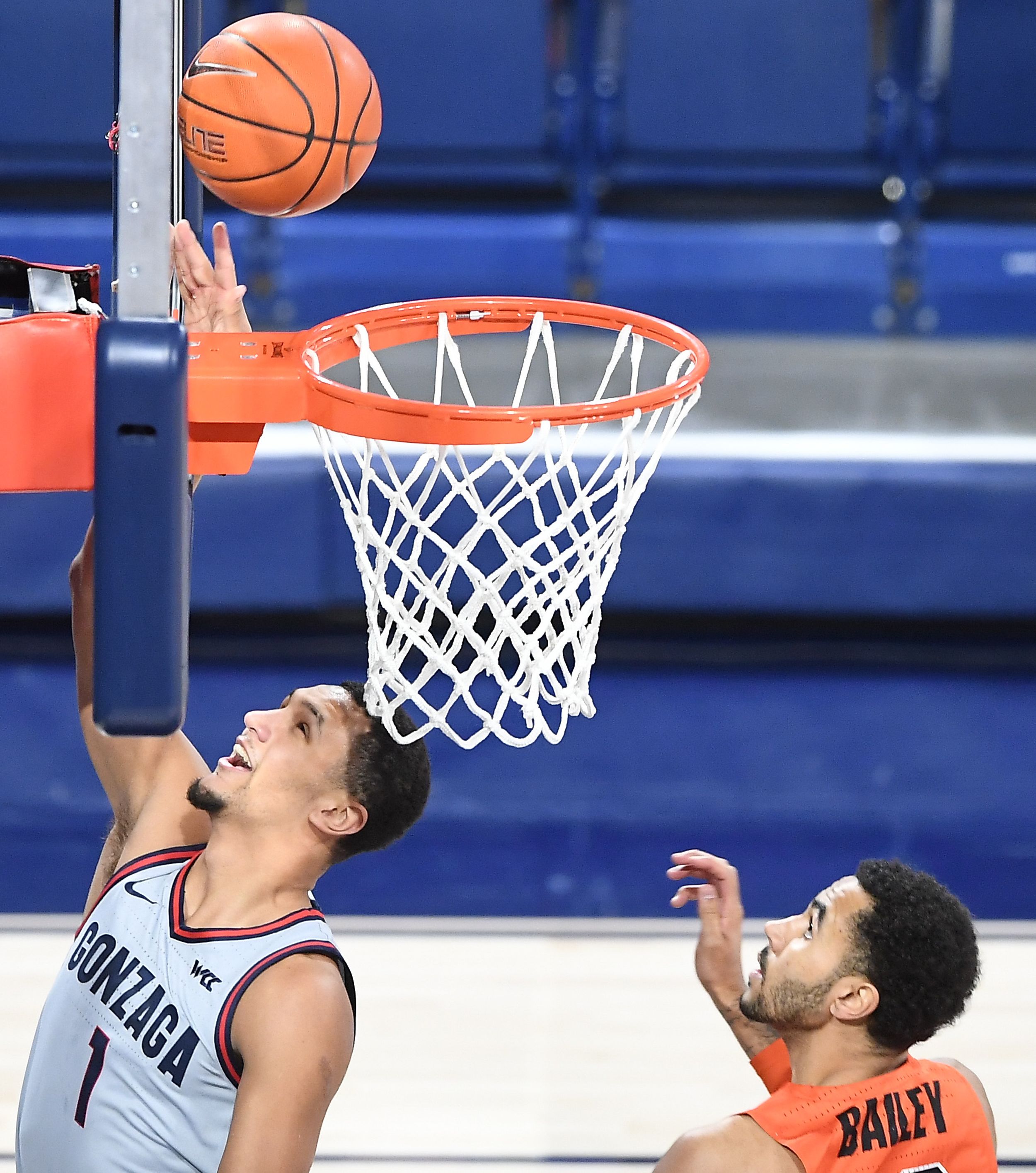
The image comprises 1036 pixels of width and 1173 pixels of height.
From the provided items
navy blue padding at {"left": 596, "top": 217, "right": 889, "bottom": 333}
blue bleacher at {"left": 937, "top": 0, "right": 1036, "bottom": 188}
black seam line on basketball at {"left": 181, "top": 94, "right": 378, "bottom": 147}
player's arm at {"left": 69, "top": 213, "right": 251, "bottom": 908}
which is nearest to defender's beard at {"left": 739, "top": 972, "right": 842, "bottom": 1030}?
player's arm at {"left": 69, "top": 213, "right": 251, "bottom": 908}

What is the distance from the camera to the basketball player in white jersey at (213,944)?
206 centimetres

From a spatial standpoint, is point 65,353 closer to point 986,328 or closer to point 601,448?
point 601,448

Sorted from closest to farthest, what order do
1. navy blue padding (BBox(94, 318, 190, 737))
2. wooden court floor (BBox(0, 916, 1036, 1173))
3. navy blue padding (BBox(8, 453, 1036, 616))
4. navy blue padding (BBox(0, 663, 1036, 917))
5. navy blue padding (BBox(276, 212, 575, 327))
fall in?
navy blue padding (BBox(94, 318, 190, 737)) → wooden court floor (BBox(0, 916, 1036, 1173)) → navy blue padding (BBox(0, 663, 1036, 917)) → navy blue padding (BBox(8, 453, 1036, 616)) → navy blue padding (BBox(276, 212, 575, 327))

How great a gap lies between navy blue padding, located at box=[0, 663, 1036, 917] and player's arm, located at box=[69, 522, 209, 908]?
1909 mm

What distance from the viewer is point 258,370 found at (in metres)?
1.91

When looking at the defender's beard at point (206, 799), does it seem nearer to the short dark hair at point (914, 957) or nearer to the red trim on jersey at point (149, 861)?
the red trim on jersey at point (149, 861)

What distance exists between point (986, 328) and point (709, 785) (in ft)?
8.51

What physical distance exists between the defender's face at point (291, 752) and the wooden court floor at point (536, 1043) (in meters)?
1.08

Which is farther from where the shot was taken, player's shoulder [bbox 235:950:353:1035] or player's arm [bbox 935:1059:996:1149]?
player's arm [bbox 935:1059:996:1149]

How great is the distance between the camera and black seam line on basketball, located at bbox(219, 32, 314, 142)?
204 cm

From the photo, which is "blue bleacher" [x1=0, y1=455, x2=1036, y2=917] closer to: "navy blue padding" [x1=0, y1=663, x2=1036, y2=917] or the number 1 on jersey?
"navy blue padding" [x1=0, y1=663, x2=1036, y2=917]

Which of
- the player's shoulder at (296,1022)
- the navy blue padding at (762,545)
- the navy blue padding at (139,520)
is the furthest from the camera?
the navy blue padding at (762,545)

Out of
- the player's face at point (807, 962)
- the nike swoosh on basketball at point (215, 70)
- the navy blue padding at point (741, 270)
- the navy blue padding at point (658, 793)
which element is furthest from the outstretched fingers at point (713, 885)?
the navy blue padding at point (741, 270)

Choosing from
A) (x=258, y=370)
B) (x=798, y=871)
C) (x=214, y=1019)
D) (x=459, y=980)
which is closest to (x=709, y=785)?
(x=798, y=871)
